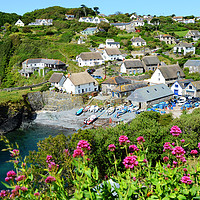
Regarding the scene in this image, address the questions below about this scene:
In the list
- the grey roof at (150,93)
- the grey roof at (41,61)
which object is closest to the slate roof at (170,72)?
the grey roof at (150,93)

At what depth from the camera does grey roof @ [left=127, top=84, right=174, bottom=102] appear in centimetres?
4738

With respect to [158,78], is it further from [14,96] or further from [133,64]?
[14,96]

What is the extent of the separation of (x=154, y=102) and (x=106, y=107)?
9833mm

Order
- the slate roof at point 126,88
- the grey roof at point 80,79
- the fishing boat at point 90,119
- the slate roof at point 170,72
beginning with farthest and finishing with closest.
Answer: the slate roof at point 170,72
the grey roof at point 80,79
the slate roof at point 126,88
the fishing boat at point 90,119

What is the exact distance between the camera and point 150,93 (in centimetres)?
4884

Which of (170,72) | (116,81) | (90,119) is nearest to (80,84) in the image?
(116,81)

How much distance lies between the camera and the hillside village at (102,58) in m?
56.8

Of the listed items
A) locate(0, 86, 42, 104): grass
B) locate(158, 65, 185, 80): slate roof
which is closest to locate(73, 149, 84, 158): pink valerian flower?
locate(0, 86, 42, 104): grass

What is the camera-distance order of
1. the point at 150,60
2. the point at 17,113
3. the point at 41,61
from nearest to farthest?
1. the point at 17,113
2. the point at 150,60
3. the point at 41,61

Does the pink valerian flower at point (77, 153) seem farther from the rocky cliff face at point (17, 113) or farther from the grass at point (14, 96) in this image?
the grass at point (14, 96)

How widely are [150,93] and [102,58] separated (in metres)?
29.1

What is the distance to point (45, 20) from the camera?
396 feet

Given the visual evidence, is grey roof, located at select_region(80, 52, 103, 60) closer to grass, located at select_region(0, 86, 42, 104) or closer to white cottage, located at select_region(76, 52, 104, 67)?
white cottage, located at select_region(76, 52, 104, 67)

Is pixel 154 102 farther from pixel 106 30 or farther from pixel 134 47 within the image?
pixel 106 30
